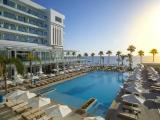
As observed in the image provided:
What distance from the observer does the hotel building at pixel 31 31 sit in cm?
4162

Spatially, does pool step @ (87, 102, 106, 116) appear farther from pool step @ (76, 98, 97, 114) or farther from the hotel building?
the hotel building

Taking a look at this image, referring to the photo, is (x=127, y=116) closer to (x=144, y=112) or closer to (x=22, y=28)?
(x=144, y=112)

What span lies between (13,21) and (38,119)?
3664 centimetres

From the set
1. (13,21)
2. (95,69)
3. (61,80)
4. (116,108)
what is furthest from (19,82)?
(95,69)

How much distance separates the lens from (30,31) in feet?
175

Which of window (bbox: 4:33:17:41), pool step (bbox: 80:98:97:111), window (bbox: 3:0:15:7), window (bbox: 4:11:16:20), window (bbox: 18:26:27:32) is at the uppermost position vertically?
window (bbox: 3:0:15:7)

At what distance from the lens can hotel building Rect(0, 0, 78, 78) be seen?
41.6 m

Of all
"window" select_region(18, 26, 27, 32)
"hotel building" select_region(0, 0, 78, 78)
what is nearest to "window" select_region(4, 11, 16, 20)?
"hotel building" select_region(0, 0, 78, 78)

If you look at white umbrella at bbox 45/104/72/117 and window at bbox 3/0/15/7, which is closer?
white umbrella at bbox 45/104/72/117

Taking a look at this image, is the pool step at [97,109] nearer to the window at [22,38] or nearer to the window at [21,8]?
the window at [22,38]

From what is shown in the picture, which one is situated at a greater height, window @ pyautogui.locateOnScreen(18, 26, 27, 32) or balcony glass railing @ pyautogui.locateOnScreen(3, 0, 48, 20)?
balcony glass railing @ pyautogui.locateOnScreen(3, 0, 48, 20)

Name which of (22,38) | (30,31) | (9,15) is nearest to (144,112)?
(9,15)

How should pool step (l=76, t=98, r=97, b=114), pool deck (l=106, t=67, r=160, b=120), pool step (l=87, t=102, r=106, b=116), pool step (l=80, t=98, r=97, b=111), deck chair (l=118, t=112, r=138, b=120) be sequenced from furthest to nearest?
pool step (l=87, t=102, r=106, b=116), pool step (l=80, t=98, r=97, b=111), pool step (l=76, t=98, r=97, b=114), pool deck (l=106, t=67, r=160, b=120), deck chair (l=118, t=112, r=138, b=120)

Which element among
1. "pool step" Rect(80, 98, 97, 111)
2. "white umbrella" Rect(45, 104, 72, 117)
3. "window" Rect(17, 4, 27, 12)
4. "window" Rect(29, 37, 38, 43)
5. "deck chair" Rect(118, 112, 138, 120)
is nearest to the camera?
"white umbrella" Rect(45, 104, 72, 117)
